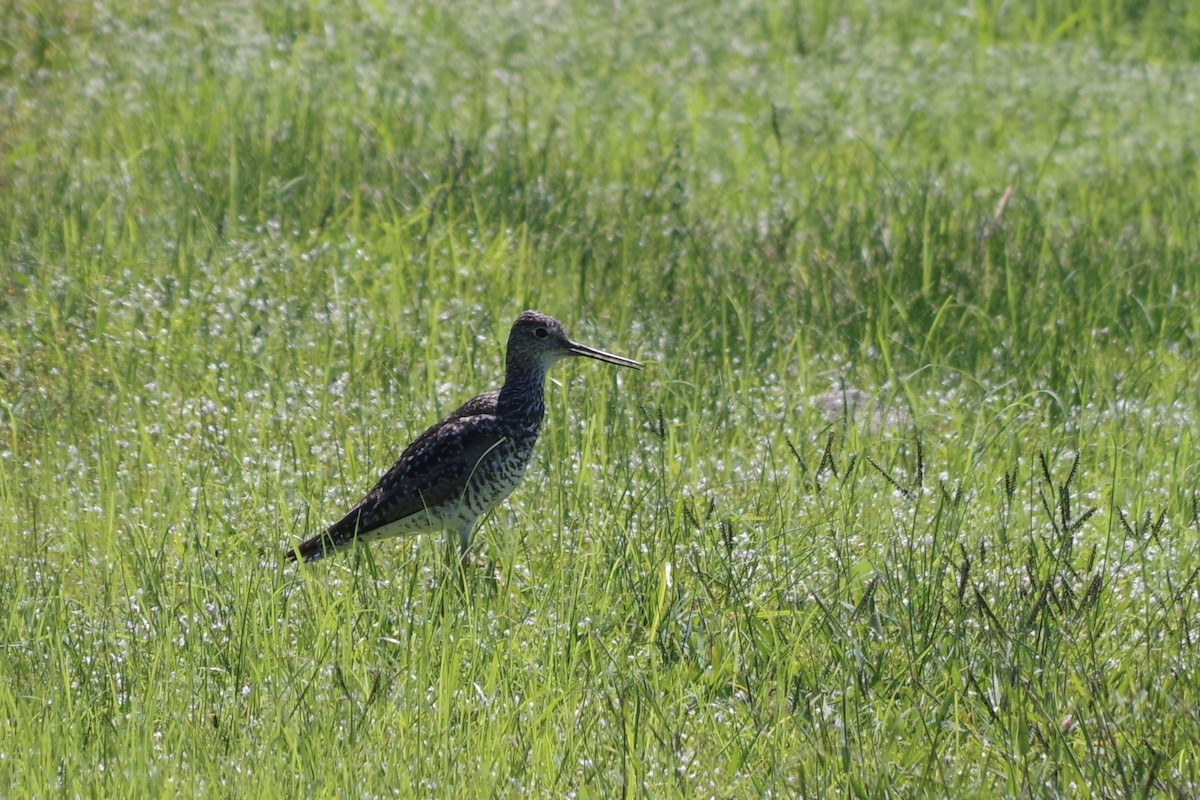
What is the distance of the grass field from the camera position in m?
4.55

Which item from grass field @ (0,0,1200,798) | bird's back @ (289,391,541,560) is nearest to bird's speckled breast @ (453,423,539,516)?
bird's back @ (289,391,541,560)

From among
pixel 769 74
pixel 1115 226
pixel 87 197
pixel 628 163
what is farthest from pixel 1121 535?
pixel 769 74

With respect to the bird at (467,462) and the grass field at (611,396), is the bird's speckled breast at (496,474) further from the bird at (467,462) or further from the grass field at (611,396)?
the grass field at (611,396)

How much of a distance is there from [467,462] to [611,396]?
1.08 metres

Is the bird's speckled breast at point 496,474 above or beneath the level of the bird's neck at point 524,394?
beneath

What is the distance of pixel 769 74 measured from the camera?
12.0m

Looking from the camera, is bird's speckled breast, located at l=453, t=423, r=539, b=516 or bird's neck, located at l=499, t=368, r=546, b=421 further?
bird's neck, located at l=499, t=368, r=546, b=421

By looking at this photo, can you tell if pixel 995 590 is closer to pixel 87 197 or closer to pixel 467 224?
pixel 467 224

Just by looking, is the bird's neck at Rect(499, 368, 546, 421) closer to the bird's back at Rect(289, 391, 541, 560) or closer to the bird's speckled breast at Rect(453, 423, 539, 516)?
the bird's back at Rect(289, 391, 541, 560)

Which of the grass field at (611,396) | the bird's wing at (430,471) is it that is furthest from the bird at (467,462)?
the grass field at (611,396)

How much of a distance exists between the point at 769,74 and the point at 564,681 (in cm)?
792

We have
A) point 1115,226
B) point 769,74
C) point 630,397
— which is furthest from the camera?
point 769,74

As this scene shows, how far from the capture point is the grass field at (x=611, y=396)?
14.9 feet

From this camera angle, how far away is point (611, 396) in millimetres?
7023
